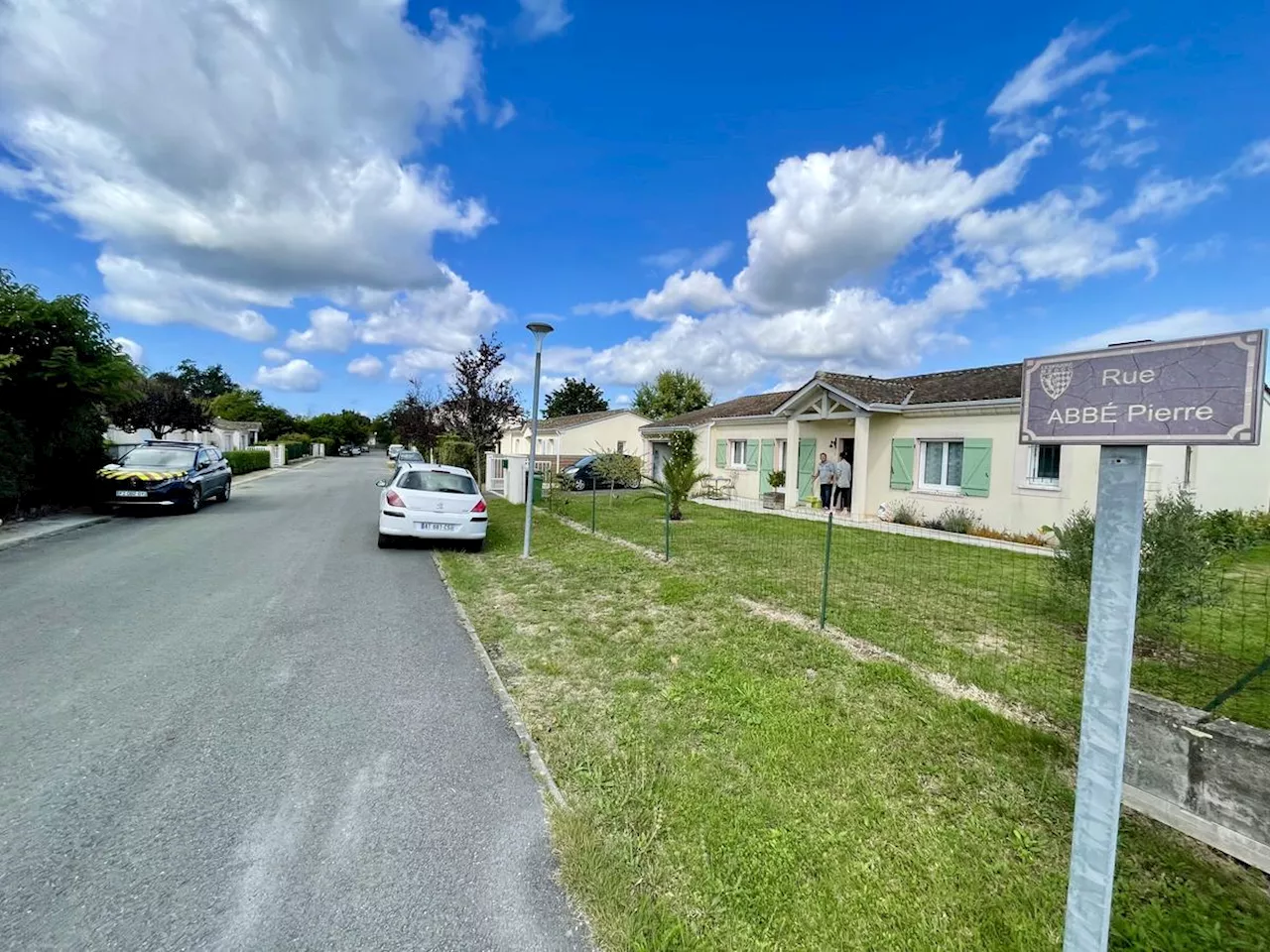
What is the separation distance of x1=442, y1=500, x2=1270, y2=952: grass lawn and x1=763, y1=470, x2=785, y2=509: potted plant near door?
552 inches

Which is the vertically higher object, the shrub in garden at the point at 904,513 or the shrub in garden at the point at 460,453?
the shrub in garden at the point at 460,453

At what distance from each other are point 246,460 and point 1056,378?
3661cm

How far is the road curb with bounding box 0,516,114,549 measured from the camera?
9.42 meters

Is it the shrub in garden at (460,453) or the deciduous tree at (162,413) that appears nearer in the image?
the shrub in garden at (460,453)

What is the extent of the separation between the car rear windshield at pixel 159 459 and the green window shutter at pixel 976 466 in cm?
1898

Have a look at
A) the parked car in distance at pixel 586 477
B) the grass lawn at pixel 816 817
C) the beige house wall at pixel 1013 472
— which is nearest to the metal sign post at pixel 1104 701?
the grass lawn at pixel 816 817

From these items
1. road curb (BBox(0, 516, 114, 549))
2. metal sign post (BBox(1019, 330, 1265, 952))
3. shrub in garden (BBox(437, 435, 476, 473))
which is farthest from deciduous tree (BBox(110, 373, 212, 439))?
metal sign post (BBox(1019, 330, 1265, 952))

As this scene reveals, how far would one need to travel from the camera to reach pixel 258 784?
10.3ft

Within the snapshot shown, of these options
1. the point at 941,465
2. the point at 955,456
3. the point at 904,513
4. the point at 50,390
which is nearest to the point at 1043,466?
the point at 955,456

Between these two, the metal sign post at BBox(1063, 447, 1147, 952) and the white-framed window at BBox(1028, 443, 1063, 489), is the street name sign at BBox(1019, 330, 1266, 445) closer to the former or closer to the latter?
the metal sign post at BBox(1063, 447, 1147, 952)

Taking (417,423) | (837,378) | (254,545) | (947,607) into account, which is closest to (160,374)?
(417,423)

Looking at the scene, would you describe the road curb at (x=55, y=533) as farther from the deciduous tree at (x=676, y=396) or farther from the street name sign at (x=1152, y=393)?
the deciduous tree at (x=676, y=396)

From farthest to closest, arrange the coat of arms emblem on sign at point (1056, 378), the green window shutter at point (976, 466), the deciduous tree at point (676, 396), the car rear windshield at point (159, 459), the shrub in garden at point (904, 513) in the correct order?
1. the deciduous tree at point (676, 396)
2. the shrub in garden at point (904, 513)
3. the car rear windshield at point (159, 459)
4. the green window shutter at point (976, 466)
5. the coat of arms emblem on sign at point (1056, 378)

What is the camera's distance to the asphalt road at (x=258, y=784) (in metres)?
2.26
